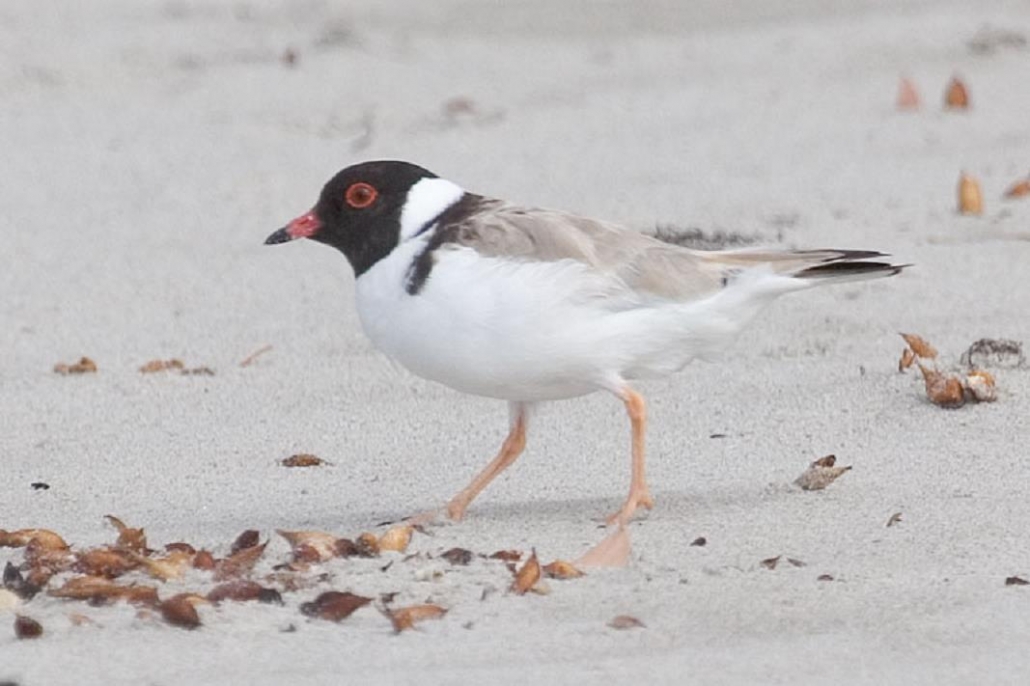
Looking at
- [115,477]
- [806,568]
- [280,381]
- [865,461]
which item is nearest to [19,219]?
[280,381]

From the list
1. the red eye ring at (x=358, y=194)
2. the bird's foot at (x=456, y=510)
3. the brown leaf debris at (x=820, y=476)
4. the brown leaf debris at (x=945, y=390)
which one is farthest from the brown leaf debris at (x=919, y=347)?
the red eye ring at (x=358, y=194)

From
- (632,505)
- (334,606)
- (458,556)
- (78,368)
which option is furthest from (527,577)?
(78,368)

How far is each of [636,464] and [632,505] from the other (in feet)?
0.47

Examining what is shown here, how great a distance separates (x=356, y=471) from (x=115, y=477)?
69 centimetres

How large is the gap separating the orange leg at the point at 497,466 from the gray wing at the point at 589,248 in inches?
20.6

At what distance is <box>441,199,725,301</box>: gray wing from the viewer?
5.09 meters

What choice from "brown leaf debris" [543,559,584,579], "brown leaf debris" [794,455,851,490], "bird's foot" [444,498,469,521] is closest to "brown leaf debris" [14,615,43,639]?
"brown leaf debris" [543,559,584,579]

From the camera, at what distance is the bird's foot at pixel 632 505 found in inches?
198

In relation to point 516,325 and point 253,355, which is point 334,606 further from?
point 253,355

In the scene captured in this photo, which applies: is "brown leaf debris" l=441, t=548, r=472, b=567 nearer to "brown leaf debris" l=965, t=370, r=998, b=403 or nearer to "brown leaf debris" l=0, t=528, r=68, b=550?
"brown leaf debris" l=0, t=528, r=68, b=550

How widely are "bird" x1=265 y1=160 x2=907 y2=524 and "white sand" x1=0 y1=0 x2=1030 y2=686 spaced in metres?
0.39

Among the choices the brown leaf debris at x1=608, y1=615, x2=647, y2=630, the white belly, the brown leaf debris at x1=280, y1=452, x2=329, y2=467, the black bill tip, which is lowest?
the brown leaf debris at x1=608, y1=615, x2=647, y2=630

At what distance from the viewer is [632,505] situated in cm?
508

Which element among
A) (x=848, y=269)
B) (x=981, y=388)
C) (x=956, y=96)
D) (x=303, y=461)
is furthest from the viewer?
(x=956, y=96)
